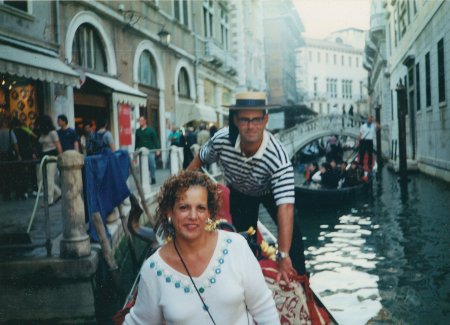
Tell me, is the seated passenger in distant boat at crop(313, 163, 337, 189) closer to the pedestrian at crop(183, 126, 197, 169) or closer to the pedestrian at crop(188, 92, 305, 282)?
the pedestrian at crop(183, 126, 197, 169)

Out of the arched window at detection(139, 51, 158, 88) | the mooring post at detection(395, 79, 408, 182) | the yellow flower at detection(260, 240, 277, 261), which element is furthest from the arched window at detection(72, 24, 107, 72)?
the yellow flower at detection(260, 240, 277, 261)

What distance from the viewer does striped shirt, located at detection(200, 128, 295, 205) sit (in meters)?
2.80

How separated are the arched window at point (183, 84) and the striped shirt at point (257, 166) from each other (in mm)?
15326

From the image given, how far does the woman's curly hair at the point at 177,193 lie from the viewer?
6.37ft

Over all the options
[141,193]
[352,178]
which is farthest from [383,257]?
[352,178]

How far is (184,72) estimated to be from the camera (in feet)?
62.2

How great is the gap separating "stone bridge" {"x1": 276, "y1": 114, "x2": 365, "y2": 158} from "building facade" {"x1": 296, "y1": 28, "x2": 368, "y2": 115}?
32.5 m

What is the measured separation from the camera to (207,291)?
1.87 m

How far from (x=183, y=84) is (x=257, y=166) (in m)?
16.4

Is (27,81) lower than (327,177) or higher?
higher

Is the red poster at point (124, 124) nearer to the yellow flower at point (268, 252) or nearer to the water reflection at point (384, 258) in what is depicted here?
the water reflection at point (384, 258)

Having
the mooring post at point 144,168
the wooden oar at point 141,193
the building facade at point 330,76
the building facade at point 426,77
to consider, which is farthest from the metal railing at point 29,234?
the building facade at point 330,76

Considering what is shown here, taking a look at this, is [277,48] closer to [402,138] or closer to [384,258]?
[402,138]

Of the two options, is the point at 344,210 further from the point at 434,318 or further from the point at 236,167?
the point at 236,167
